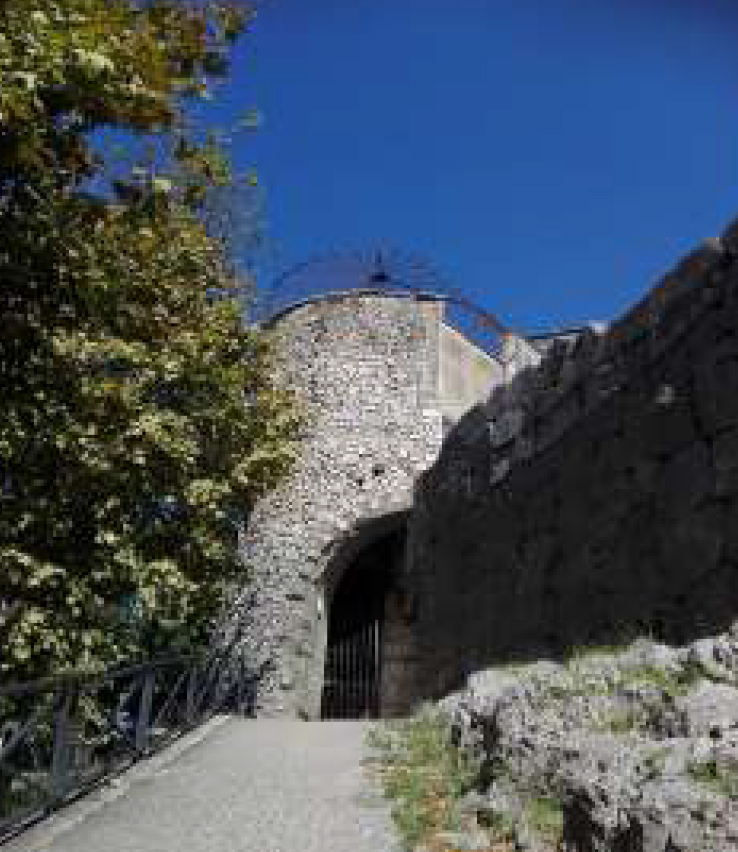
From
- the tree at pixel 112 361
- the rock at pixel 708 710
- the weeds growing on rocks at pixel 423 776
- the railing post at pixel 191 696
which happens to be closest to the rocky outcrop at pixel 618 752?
the rock at pixel 708 710

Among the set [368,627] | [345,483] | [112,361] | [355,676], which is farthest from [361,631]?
[112,361]

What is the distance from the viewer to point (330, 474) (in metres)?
16.3

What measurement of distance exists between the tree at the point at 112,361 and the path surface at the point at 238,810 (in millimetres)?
1652

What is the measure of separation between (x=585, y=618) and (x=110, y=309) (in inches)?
147

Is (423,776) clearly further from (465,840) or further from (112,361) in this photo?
(112,361)

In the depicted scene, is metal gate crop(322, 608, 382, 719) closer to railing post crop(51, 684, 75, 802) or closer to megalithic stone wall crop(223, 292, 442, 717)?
megalithic stone wall crop(223, 292, 442, 717)

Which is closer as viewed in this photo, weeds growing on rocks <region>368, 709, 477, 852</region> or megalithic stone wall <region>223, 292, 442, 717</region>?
weeds growing on rocks <region>368, 709, 477, 852</region>

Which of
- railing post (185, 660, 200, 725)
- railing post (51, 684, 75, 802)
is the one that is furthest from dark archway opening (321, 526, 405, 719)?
railing post (51, 684, 75, 802)

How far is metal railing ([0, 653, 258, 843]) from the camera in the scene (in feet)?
18.6

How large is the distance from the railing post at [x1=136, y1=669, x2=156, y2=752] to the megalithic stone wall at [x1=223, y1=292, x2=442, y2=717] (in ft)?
26.2

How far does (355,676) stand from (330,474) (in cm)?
334

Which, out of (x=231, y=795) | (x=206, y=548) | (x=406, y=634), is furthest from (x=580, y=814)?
(x=406, y=634)

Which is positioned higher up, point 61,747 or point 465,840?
point 61,747

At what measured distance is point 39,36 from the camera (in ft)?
14.7
